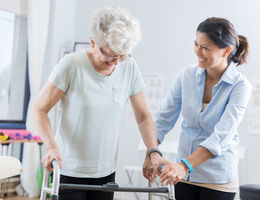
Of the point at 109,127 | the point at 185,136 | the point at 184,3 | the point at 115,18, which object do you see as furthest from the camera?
the point at 184,3

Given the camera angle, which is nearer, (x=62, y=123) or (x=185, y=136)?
(x=62, y=123)

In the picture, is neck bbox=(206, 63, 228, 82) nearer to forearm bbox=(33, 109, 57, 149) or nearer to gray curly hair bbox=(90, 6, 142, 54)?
gray curly hair bbox=(90, 6, 142, 54)

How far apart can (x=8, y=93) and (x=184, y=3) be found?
91.9 inches

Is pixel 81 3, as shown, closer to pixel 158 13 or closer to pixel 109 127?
pixel 158 13

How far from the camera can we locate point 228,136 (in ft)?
6.12

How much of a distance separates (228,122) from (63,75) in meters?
0.76

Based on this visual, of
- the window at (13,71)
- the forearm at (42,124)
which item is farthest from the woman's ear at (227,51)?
the window at (13,71)

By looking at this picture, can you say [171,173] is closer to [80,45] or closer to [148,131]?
[148,131]

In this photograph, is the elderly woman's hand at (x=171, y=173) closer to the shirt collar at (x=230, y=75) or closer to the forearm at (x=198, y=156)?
the forearm at (x=198, y=156)

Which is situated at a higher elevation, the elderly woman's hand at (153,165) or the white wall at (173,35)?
the white wall at (173,35)

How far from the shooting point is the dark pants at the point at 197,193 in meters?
1.90

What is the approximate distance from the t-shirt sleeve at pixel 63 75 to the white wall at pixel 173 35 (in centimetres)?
296

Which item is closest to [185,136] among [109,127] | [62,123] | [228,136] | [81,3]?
[228,136]

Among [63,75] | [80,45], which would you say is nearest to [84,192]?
[63,75]
